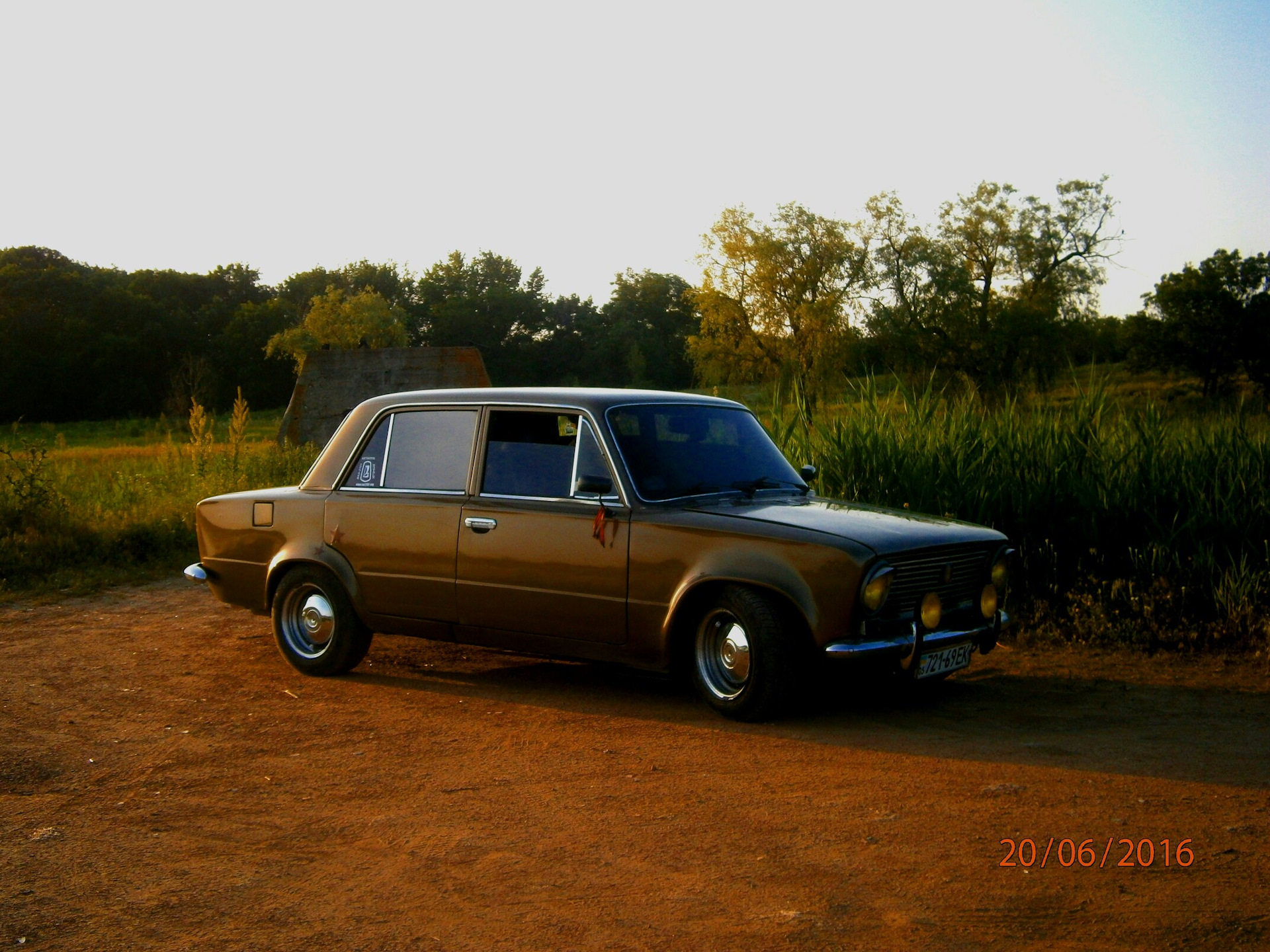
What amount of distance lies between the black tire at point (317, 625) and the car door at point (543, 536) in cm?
96

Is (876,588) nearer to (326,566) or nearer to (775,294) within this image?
(326,566)

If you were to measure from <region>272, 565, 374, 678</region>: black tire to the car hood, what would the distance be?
249cm

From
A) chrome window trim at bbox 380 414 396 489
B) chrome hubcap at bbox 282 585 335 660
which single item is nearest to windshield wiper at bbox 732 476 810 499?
chrome window trim at bbox 380 414 396 489

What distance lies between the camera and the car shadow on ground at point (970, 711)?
→ 5680 millimetres

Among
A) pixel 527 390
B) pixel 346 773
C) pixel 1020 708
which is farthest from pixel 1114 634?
pixel 346 773

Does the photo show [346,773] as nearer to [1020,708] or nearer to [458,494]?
[458,494]

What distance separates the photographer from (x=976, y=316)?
223ft

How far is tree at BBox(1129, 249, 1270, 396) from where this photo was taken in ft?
216

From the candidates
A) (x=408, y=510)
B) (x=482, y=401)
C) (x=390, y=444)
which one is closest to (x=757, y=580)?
(x=482, y=401)

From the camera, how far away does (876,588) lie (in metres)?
5.88

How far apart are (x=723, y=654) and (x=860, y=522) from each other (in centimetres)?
101

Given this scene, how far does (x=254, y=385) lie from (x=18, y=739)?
78.4m
